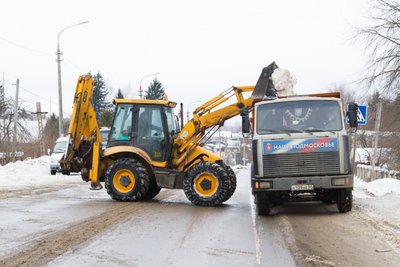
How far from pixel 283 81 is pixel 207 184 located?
3.19 meters

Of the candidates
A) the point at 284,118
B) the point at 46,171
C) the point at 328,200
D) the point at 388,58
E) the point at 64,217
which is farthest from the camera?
the point at 46,171

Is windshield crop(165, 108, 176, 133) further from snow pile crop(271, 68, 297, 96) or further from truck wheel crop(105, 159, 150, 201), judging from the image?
snow pile crop(271, 68, 297, 96)

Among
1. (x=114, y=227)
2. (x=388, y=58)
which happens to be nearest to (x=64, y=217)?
(x=114, y=227)

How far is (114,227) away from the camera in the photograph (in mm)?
9961

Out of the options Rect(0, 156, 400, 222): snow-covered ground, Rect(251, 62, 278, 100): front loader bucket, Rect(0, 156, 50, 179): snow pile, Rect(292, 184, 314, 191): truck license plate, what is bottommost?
Rect(0, 156, 400, 222): snow-covered ground

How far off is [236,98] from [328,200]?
3416 millimetres

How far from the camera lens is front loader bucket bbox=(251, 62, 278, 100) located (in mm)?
13758

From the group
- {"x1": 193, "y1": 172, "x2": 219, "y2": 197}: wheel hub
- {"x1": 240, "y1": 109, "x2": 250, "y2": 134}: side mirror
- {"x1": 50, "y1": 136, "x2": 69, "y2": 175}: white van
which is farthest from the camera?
{"x1": 50, "y1": 136, "x2": 69, "y2": 175}: white van

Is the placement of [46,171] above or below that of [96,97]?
below

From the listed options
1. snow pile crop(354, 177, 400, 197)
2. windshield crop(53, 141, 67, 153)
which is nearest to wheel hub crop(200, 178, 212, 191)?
snow pile crop(354, 177, 400, 197)

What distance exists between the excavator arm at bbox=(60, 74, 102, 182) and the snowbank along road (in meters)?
1.02

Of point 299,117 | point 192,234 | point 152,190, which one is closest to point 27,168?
point 152,190

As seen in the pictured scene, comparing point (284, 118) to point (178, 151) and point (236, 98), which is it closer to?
point (236, 98)

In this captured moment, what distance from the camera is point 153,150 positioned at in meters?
14.8
